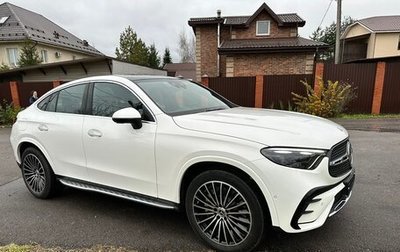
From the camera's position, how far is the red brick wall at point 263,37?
750 inches

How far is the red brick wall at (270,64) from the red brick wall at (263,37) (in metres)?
3.34

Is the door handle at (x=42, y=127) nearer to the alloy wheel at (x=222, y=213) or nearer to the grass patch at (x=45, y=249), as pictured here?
the grass patch at (x=45, y=249)

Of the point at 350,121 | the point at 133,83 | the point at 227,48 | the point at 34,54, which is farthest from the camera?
the point at 34,54

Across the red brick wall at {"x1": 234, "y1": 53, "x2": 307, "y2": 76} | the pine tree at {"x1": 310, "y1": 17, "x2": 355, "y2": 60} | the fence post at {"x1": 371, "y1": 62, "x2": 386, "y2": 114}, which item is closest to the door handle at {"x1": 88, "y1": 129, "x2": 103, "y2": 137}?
the fence post at {"x1": 371, "y1": 62, "x2": 386, "y2": 114}

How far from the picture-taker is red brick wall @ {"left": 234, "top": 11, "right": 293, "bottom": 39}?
19.0 metres

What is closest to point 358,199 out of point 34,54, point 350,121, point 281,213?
point 281,213

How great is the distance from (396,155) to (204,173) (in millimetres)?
5303

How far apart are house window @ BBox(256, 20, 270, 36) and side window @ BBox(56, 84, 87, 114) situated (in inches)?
677

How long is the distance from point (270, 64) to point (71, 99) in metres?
14.2

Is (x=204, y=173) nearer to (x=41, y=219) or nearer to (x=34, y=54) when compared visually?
(x=41, y=219)

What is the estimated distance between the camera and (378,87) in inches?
492

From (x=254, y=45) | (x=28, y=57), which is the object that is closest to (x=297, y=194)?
(x=254, y=45)

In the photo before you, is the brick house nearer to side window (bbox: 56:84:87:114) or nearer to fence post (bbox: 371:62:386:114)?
fence post (bbox: 371:62:386:114)

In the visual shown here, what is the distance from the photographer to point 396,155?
6.13 meters
